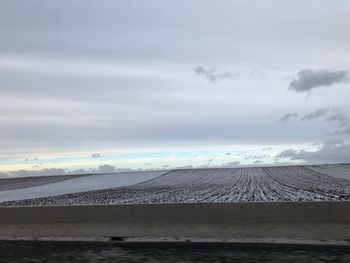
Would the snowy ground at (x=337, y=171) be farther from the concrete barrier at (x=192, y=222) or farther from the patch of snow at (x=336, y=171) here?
the concrete barrier at (x=192, y=222)

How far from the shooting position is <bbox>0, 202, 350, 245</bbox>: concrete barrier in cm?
1112

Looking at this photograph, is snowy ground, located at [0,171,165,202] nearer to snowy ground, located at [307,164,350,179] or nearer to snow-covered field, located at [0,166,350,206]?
snow-covered field, located at [0,166,350,206]

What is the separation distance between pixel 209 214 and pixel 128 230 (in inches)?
79.5

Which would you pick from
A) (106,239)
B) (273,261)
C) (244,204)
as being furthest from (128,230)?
(273,261)

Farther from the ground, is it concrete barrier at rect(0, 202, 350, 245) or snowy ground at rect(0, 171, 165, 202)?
snowy ground at rect(0, 171, 165, 202)

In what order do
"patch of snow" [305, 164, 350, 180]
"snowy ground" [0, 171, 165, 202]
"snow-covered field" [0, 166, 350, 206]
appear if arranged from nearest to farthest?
1. "snow-covered field" [0, 166, 350, 206]
2. "snowy ground" [0, 171, 165, 202]
3. "patch of snow" [305, 164, 350, 180]

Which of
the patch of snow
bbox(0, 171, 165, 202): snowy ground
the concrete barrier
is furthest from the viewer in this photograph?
the patch of snow

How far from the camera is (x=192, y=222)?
469 inches

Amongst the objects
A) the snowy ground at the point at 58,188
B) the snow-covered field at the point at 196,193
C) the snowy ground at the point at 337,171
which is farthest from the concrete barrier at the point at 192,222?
the snowy ground at the point at 337,171

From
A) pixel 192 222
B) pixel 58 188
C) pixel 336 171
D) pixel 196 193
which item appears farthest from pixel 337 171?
pixel 192 222

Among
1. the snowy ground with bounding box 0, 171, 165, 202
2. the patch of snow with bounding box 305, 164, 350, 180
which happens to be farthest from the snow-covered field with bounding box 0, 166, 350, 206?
the patch of snow with bounding box 305, 164, 350, 180

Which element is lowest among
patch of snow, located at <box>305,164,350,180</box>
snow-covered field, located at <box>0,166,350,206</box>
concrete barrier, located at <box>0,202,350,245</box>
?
concrete barrier, located at <box>0,202,350,245</box>

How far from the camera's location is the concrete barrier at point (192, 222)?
11.1 metres

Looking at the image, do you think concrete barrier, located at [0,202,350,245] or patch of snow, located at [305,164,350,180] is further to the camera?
patch of snow, located at [305,164,350,180]
